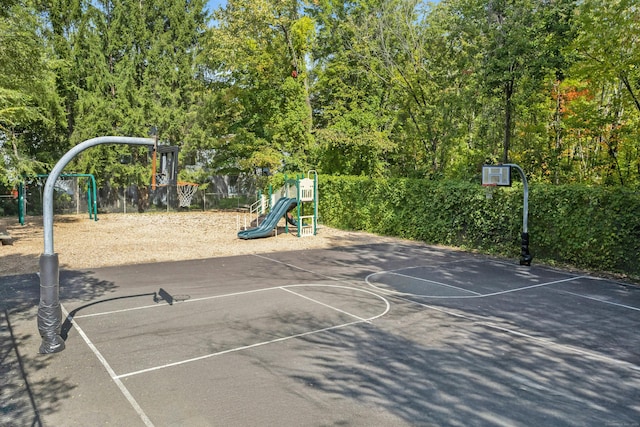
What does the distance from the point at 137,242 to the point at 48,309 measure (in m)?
11.1

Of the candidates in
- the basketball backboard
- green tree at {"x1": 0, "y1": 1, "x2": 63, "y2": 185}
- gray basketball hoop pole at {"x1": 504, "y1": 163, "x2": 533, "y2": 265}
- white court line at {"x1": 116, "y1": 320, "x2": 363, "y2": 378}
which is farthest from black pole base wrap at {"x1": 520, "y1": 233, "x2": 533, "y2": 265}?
green tree at {"x1": 0, "y1": 1, "x2": 63, "y2": 185}

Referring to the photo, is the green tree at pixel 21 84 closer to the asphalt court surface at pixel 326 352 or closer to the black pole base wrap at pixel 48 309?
the asphalt court surface at pixel 326 352

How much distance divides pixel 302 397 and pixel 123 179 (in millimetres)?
28240

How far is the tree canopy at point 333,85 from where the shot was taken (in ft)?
51.1

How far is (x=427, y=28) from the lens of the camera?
75.2 feet

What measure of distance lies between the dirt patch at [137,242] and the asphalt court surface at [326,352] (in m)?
2.56

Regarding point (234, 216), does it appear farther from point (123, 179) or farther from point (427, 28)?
point (427, 28)

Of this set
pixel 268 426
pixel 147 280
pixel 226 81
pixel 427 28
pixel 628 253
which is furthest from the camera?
pixel 226 81

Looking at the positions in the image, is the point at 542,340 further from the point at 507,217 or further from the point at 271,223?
the point at 271,223

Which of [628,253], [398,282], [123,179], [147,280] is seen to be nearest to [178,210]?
[123,179]

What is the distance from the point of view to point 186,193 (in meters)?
32.6

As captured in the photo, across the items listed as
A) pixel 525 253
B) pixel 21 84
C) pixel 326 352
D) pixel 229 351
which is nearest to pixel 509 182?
pixel 525 253

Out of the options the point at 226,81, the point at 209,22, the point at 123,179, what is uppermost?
the point at 209,22

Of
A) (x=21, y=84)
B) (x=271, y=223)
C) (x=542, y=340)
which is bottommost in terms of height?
(x=542, y=340)
